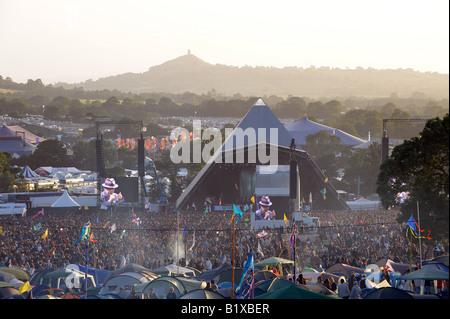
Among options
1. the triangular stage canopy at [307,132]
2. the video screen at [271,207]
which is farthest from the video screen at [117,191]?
the triangular stage canopy at [307,132]

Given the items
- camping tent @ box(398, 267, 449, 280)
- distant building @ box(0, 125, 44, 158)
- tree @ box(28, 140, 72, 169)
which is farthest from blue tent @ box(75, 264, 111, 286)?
distant building @ box(0, 125, 44, 158)

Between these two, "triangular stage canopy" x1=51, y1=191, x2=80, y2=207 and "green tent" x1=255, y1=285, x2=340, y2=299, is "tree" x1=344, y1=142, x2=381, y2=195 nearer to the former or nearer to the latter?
"triangular stage canopy" x1=51, y1=191, x2=80, y2=207

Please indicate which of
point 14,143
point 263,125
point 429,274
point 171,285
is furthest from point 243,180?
point 14,143

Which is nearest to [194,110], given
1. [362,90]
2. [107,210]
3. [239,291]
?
[362,90]

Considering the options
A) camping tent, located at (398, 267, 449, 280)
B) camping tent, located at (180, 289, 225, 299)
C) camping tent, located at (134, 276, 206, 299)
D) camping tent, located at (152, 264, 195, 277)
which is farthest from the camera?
camping tent, located at (152, 264, 195, 277)

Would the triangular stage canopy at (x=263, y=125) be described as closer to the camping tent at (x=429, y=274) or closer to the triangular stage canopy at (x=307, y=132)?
the triangular stage canopy at (x=307, y=132)

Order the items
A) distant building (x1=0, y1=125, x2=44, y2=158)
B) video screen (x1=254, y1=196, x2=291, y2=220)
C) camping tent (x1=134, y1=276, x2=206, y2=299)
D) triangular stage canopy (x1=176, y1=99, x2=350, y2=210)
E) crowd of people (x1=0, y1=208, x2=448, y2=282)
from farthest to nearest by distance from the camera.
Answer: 1. distant building (x1=0, y1=125, x2=44, y2=158)
2. triangular stage canopy (x1=176, y1=99, x2=350, y2=210)
3. video screen (x1=254, y1=196, x2=291, y2=220)
4. crowd of people (x1=0, y1=208, x2=448, y2=282)
5. camping tent (x1=134, y1=276, x2=206, y2=299)
